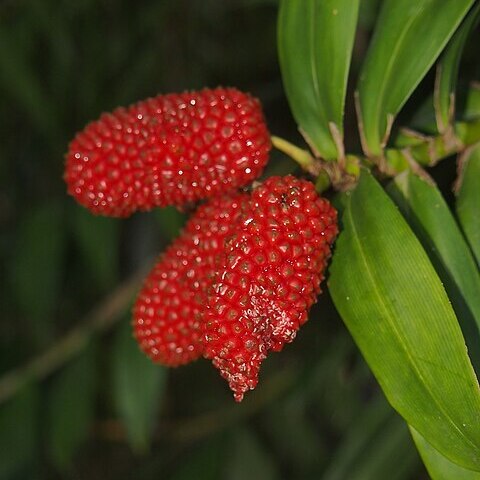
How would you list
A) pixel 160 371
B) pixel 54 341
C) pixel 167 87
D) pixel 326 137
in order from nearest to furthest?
1. pixel 326 137
2. pixel 160 371
3. pixel 54 341
4. pixel 167 87

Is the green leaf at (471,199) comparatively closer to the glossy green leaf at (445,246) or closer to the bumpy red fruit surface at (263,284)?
the glossy green leaf at (445,246)

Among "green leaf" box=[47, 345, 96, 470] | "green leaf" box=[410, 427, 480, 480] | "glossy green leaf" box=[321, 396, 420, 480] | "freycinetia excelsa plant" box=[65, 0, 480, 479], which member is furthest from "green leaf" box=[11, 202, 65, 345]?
"green leaf" box=[410, 427, 480, 480]

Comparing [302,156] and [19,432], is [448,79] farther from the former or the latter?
[19,432]

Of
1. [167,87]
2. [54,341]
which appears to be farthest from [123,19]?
[54,341]

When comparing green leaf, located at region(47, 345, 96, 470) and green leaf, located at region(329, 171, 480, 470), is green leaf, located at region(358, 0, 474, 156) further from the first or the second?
green leaf, located at region(47, 345, 96, 470)

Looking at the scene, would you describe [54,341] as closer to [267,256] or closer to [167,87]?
[167,87]

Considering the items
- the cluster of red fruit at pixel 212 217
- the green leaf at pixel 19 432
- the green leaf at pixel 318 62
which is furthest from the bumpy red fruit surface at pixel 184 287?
the green leaf at pixel 19 432
